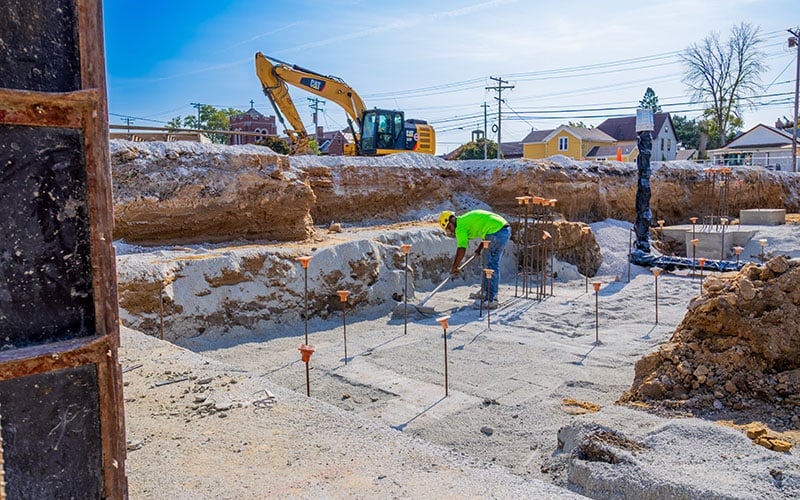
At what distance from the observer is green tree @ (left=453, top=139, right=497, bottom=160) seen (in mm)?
44812

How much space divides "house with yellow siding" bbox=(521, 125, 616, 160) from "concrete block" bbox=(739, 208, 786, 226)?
22.9 meters

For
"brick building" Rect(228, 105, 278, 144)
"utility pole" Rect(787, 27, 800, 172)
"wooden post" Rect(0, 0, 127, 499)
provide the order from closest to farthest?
"wooden post" Rect(0, 0, 127, 499)
"utility pole" Rect(787, 27, 800, 172)
"brick building" Rect(228, 105, 278, 144)

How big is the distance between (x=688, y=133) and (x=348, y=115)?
4368 centimetres

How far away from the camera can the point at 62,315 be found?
5.81 ft

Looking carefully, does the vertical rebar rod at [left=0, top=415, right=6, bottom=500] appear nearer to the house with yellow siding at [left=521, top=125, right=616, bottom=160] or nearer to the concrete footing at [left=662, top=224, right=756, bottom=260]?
the concrete footing at [left=662, top=224, right=756, bottom=260]

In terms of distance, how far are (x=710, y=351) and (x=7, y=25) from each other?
17.8 feet

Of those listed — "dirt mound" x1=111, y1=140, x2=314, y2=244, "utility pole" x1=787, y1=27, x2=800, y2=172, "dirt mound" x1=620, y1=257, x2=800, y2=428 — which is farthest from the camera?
"utility pole" x1=787, y1=27, x2=800, y2=172

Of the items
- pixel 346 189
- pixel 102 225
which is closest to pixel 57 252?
pixel 102 225

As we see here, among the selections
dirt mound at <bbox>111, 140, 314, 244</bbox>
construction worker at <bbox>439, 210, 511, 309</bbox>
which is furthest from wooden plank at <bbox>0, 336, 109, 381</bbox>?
construction worker at <bbox>439, 210, 511, 309</bbox>

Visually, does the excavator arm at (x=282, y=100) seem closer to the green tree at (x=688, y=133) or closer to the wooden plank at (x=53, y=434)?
the wooden plank at (x=53, y=434)

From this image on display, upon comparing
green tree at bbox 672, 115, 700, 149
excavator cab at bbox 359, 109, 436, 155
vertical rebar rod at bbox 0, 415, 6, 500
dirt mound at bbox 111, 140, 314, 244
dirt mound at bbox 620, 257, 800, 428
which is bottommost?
dirt mound at bbox 620, 257, 800, 428

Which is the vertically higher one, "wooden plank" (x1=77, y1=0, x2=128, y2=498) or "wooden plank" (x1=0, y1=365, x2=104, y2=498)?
"wooden plank" (x1=77, y1=0, x2=128, y2=498)

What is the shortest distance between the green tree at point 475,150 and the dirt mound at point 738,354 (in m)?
40.0

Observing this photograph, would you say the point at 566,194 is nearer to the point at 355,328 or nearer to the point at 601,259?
the point at 601,259
